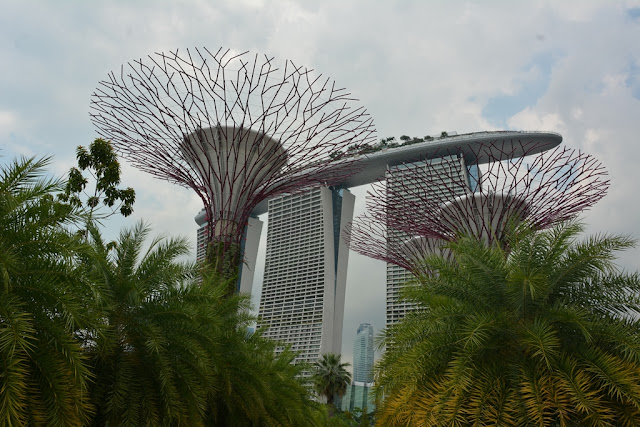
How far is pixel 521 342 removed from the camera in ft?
29.0

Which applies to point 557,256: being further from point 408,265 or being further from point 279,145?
point 408,265

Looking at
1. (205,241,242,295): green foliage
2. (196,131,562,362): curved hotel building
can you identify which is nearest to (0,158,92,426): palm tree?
(205,241,242,295): green foliage

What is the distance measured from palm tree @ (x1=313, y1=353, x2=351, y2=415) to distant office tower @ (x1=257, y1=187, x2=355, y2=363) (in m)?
38.6

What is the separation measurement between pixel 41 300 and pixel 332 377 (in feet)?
110

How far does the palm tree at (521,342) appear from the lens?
Answer: 8.38m

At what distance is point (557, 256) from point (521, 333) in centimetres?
140

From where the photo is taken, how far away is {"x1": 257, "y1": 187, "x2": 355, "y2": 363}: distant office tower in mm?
83250

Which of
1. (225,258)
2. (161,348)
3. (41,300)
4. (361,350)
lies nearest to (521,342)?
(161,348)

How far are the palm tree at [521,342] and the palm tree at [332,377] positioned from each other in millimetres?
30177

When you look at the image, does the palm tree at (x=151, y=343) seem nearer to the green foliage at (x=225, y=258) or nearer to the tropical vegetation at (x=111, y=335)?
the tropical vegetation at (x=111, y=335)

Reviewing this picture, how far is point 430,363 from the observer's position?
9422 mm

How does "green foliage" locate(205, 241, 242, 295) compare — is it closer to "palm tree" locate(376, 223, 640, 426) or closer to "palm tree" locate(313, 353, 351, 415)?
"palm tree" locate(376, 223, 640, 426)

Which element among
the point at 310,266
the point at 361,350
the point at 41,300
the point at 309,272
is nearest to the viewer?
the point at 41,300

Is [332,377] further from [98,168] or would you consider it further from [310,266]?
[310,266]
